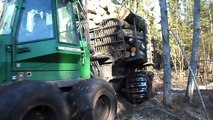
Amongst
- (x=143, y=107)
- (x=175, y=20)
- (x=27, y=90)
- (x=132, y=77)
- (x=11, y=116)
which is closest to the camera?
(x=11, y=116)

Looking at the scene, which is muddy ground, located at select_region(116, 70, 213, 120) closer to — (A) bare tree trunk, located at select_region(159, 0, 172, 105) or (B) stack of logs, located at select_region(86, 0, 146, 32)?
(A) bare tree trunk, located at select_region(159, 0, 172, 105)

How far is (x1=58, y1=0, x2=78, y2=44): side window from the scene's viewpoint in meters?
6.74

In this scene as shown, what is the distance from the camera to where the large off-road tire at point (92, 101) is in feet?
21.1

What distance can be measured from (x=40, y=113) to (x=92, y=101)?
1280mm

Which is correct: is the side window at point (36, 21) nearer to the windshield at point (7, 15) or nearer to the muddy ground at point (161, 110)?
the windshield at point (7, 15)

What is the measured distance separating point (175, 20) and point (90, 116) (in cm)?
1805

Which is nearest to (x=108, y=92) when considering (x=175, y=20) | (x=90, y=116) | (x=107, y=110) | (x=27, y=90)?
(x=107, y=110)

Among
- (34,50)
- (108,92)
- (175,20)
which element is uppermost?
(175,20)

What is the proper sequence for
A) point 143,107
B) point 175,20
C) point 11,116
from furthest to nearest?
point 175,20 < point 143,107 < point 11,116

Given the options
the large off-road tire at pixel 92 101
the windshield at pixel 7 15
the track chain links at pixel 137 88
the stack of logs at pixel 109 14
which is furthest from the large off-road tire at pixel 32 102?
the stack of logs at pixel 109 14

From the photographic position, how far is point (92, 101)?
667 cm

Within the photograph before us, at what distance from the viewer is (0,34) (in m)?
6.07

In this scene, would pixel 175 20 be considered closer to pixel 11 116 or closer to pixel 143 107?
pixel 143 107

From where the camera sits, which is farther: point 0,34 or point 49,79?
point 49,79
